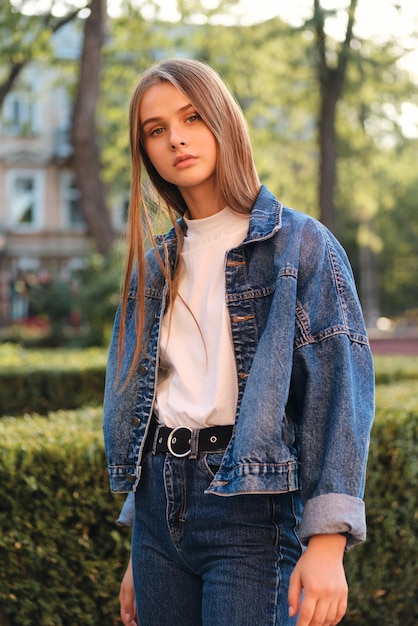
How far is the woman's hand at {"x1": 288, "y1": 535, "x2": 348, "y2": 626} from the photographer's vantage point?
5.93 ft

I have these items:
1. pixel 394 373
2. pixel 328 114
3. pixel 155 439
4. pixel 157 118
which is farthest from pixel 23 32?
pixel 155 439

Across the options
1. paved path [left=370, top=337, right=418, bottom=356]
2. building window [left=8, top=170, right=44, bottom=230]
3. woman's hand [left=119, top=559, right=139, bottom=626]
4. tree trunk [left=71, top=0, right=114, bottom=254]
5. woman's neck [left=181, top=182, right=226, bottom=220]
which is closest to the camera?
woman's neck [left=181, top=182, right=226, bottom=220]

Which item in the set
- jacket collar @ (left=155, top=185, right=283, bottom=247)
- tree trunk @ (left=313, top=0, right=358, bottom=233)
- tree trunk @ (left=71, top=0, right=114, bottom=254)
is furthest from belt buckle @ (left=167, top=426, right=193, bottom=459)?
tree trunk @ (left=313, top=0, right=358, bottom=233)

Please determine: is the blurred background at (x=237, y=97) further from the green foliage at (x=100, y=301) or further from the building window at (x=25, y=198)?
the building window at (x=25, y=198)

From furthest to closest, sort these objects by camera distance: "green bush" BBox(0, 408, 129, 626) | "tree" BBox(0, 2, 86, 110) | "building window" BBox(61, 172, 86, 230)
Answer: "building window" BBox(61, 172, 86, 230)
"tree" BBox(0, 2, 86, 110)
"green bush" BBox(0, 408, 129, 626)

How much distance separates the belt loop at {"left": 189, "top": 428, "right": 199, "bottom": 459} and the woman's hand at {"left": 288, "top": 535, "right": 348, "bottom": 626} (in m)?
0.34

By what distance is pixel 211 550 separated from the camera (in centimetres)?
200

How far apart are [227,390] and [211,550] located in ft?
1.17

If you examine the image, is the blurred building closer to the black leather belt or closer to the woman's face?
the woman's face

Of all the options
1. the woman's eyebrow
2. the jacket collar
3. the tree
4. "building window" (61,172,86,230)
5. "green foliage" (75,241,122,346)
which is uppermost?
"building window" (61,172,86,230)

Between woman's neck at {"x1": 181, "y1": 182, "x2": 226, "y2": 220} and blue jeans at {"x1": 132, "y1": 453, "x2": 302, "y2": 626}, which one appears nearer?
blue jeans at {"x1": 132, "y1": 453, "x2": 302, "y2": 626}

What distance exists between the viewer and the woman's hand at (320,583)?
181cm

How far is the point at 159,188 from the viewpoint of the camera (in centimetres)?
243

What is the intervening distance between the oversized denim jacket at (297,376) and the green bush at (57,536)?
145 cm
